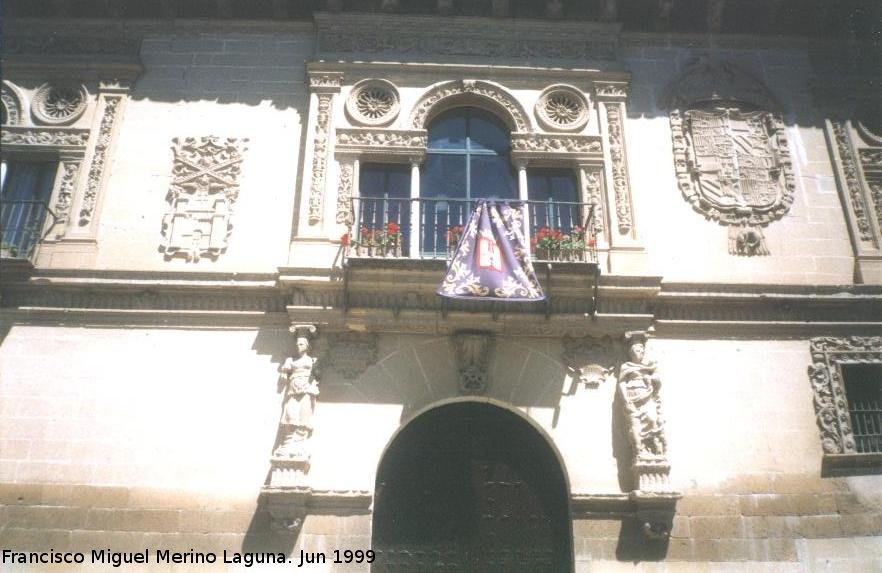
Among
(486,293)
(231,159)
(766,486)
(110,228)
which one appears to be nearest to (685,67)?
(486,293)

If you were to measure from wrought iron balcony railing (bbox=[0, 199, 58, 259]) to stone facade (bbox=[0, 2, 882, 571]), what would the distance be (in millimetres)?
192

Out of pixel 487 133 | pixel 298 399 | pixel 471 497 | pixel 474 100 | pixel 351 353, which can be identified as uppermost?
pixel 474 100

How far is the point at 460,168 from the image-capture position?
395 inches

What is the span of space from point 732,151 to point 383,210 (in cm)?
540

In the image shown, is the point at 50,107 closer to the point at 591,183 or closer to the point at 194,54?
the point at 194,54

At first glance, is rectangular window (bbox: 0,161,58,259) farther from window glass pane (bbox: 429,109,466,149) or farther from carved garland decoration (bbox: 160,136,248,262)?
window glass pane (bbox: 429,109,466,149)

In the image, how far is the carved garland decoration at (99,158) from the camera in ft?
31.1

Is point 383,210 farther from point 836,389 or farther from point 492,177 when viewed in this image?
point 836,389

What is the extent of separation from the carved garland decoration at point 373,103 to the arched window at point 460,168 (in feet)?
2.33

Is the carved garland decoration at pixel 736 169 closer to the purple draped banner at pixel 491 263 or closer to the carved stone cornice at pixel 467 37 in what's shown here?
the carved stone cornice at pixel 467 37

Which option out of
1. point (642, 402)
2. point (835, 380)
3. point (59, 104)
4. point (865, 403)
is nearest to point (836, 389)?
point (835, 380)

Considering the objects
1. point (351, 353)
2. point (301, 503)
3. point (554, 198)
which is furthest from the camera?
point (554, 198)

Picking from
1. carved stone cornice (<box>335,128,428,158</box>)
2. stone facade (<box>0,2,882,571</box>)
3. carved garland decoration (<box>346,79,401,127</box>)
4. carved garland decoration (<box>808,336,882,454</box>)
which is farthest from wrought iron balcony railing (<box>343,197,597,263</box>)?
carved garland decoration (<box>808,336,882,454</box>)

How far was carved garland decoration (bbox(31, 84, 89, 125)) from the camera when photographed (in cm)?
1008
